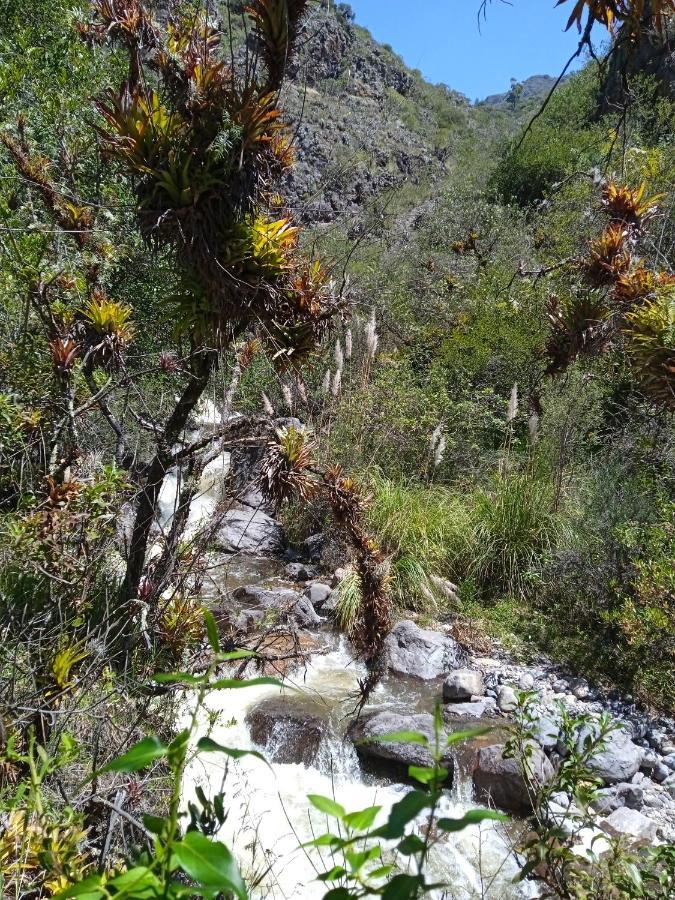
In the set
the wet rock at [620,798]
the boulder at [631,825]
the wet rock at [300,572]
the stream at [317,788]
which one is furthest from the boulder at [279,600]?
the boulder at [631,825]

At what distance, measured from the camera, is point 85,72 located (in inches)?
237

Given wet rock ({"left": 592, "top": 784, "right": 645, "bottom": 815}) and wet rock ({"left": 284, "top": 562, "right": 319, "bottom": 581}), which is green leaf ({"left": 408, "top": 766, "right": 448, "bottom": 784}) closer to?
wet rock ({"left": 592, "top": 784, "right": 645, "bottom": 815})

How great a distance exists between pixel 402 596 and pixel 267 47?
20.8 feet

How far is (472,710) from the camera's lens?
568 cm

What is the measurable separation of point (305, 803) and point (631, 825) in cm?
236

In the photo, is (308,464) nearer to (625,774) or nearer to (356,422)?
(625,774)

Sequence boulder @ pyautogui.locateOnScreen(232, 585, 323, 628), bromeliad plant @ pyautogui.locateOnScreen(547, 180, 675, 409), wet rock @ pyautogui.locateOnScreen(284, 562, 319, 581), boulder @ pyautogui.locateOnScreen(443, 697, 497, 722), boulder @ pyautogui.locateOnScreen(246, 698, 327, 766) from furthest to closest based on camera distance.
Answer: wet rock @ pyautogui.locateOnScreen(284, 562, 319, 581), boulder @ pyautogui.locateOnScreen(232, 585, 323, 628), boulder @ pyautogui.locateOnScreen(443, 697, 497, 722), boulder @ pyautogui.locateOnScreen(246, 698, 327, 766), bromeliad plant @ pyautogui.locateOnScreen(547, 180, 675, 409)

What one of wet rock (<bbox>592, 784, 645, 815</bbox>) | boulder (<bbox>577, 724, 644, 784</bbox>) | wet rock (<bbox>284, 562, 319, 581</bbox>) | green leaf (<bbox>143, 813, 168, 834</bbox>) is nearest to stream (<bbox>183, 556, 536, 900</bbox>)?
wet rock (<bbox>592, 784, 645, 815</bbox>)

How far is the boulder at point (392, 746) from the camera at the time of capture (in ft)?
16.6

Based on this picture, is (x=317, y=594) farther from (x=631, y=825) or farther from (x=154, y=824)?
(x=154, y=824)

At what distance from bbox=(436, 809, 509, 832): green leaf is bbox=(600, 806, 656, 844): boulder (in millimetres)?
4659

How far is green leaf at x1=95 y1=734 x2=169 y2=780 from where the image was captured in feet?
2.13

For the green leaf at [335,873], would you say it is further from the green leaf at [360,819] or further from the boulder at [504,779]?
the boulder at [504,779]

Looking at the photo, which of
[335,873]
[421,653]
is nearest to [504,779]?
[421,653]
